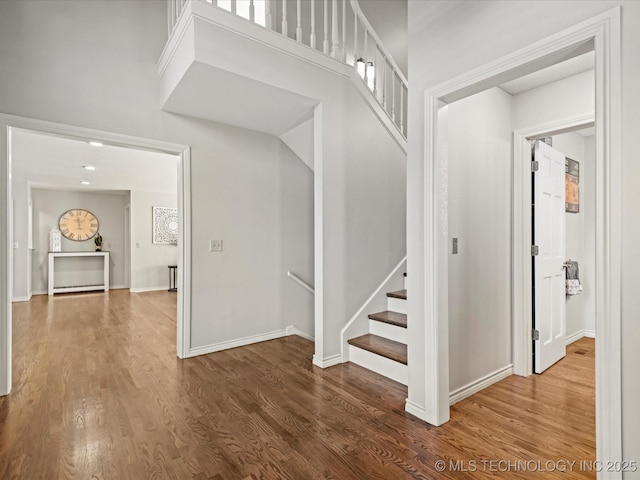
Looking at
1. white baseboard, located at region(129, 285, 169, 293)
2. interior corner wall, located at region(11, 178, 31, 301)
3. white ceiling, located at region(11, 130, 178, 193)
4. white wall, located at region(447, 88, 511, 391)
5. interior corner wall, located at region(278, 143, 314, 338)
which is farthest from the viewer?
white baseboard, located at region(129, 285, 169, 293)

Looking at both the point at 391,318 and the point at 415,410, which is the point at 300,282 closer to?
the point at 391,318

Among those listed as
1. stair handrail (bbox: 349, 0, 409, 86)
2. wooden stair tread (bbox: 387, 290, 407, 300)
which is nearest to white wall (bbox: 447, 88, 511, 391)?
wooden stair tread (bbox: 387, 290, 407, 300)

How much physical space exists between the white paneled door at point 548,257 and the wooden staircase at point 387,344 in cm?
114

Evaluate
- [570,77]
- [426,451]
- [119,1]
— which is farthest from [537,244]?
[119,1]

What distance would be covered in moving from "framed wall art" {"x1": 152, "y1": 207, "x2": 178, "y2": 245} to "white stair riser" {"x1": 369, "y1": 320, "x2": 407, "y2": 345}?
6.69m

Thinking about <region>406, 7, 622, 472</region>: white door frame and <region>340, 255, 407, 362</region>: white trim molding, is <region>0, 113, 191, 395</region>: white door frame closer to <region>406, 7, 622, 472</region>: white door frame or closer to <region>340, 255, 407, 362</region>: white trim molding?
<region>340, 255, 407, 362</region>: white trim molding

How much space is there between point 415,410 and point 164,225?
304 inches

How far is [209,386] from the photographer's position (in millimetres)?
2602

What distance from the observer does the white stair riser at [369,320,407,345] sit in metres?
2.96

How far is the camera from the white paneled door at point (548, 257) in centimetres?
284

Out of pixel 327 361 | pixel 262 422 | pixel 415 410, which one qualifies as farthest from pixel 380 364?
pixel 262 422

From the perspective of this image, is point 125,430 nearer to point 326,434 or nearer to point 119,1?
point 326,434

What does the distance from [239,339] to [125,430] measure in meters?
1.61

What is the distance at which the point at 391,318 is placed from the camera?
3127 millimetres
